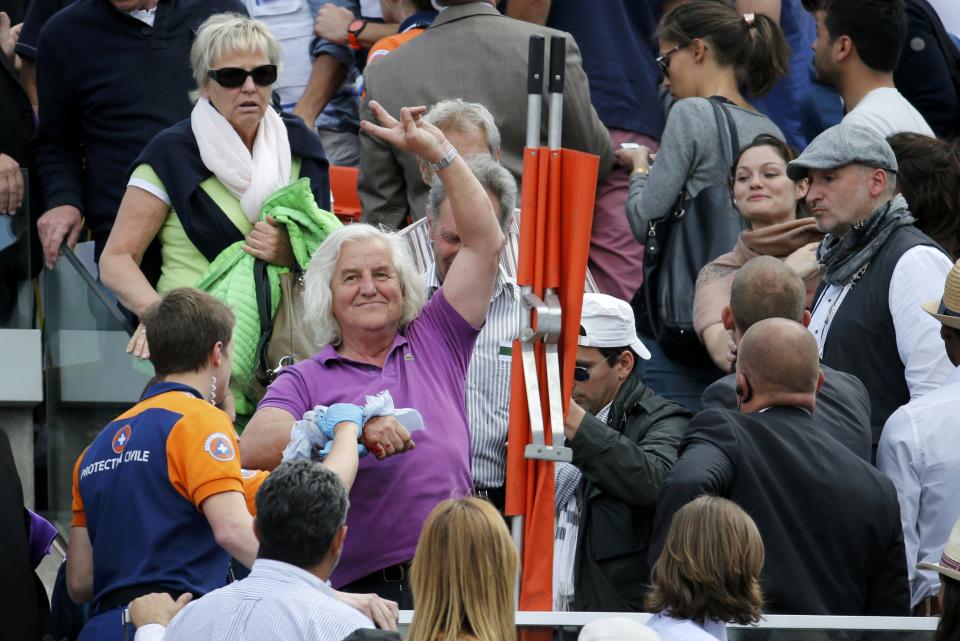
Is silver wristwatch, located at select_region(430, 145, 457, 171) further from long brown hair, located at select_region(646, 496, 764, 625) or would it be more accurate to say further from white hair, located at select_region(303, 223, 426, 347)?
long brown hair, located at select_region(646, 496, 764, 625)

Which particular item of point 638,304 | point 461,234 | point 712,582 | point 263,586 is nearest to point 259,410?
point 461,234

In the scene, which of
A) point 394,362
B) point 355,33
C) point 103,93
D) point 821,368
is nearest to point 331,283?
point 394,362

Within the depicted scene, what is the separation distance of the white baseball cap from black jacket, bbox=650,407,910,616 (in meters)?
0.87

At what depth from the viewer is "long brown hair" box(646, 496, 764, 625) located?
410 cm

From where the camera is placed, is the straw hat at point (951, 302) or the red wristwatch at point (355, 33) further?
the red wristwatch at point (355, 33)

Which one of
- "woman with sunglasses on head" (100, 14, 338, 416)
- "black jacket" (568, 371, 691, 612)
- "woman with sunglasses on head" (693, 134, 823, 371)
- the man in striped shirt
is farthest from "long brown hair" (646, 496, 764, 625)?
"woman with sunglasses on head" (100, 14, 338, 416)

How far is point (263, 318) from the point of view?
5973mm

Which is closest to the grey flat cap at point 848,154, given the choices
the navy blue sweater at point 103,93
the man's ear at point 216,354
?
the man's ear at point 216,354

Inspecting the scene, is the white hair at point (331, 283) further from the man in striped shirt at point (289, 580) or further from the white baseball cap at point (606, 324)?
the man in striped shirt at point (289, 580)

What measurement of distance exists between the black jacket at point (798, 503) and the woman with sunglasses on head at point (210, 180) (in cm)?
202

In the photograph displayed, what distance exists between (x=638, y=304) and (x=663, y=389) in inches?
21.1

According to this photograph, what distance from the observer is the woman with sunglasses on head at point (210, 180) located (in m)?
6.14

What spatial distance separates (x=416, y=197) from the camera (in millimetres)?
6926

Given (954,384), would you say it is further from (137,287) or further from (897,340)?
(137,287)
